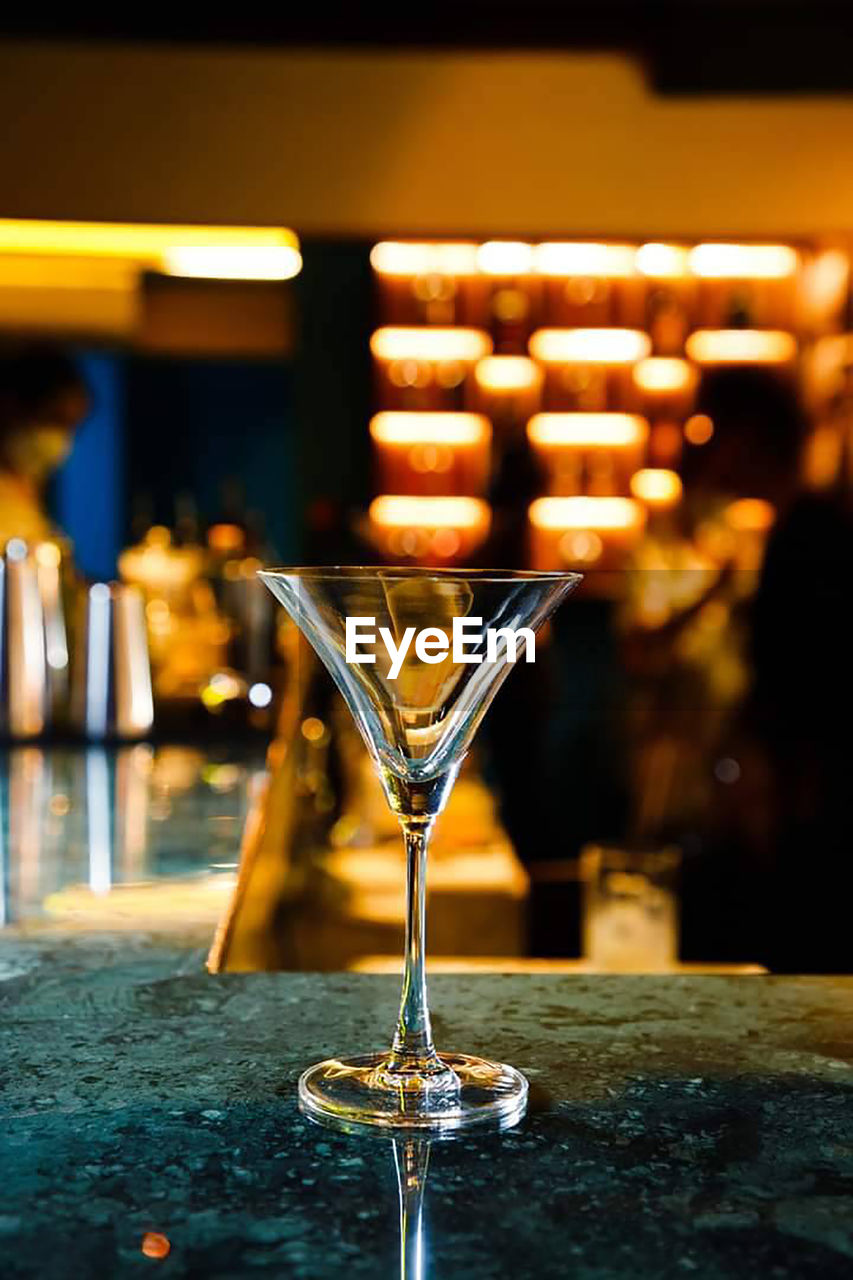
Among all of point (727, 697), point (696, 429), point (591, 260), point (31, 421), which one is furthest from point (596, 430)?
point (31, 421)

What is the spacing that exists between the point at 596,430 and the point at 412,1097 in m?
5.89

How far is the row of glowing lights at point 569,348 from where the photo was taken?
21.0 feet

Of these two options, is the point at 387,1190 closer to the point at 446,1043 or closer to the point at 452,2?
the point at 446,1043

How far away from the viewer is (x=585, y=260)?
6.30m

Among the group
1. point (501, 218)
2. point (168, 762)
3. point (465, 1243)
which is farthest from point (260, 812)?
point (501, 218)

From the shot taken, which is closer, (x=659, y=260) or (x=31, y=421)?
(x=31, y=421)

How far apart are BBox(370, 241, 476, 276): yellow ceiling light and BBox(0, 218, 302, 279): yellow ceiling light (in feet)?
1.18

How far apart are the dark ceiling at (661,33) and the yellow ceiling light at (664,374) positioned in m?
1.20

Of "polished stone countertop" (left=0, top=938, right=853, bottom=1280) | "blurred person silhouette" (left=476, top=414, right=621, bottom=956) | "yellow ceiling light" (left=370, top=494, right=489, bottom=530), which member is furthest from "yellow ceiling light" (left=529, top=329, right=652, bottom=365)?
"polished stone countertop" (left=0, top=938, right=853, bottom=1280)

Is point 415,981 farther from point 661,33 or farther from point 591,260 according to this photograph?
point 591,260

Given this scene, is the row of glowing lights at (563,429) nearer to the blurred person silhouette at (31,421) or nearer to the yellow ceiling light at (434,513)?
the yellow ceiling light at (434,513)

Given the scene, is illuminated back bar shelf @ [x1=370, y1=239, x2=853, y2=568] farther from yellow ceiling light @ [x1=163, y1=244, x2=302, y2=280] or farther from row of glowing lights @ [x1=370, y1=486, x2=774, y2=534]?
yellow ceiling light @ [x1=163, y1=244, x2=302, y2=280]

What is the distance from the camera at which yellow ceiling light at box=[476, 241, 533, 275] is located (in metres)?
6.30

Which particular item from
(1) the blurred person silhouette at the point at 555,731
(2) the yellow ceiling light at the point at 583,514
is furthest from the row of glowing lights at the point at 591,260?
(2) the yellow ceiling light at the point at 583,514
